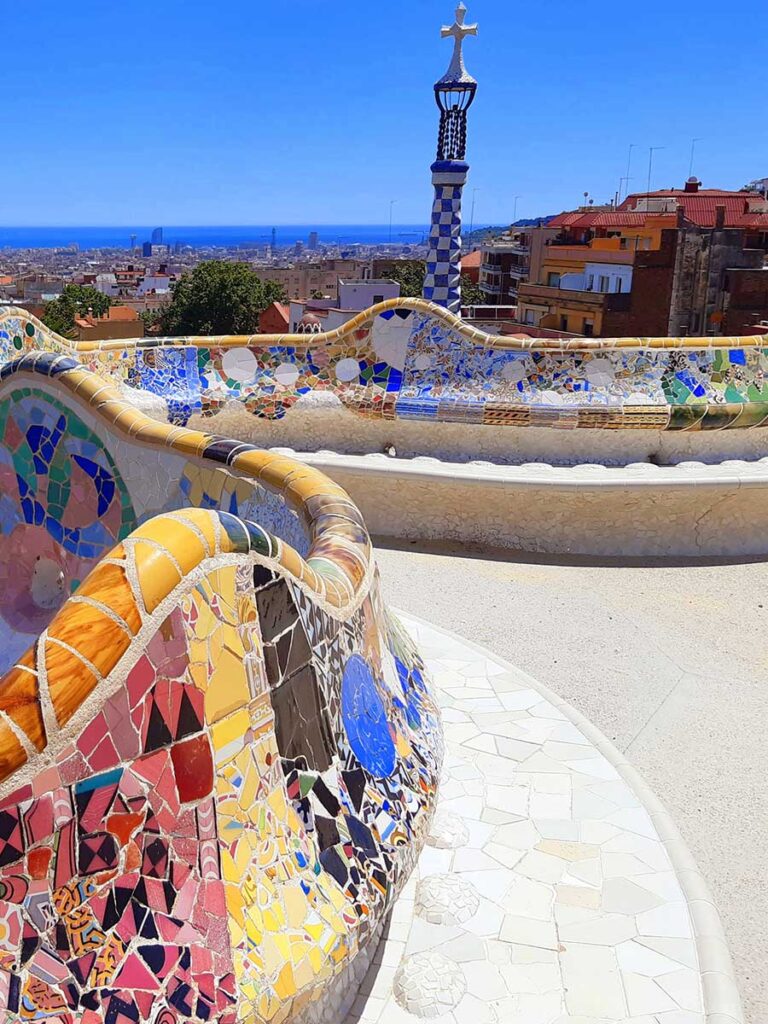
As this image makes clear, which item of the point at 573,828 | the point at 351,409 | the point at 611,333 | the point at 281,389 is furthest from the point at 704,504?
the point at 611,333

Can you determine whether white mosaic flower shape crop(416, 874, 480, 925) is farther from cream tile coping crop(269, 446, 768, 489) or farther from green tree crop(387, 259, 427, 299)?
green tree crop(387, 259, 427, 299)

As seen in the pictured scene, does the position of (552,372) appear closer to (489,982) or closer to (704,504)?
(704,504)

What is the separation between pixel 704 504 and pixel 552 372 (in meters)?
1.55

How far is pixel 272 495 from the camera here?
3.02 meters

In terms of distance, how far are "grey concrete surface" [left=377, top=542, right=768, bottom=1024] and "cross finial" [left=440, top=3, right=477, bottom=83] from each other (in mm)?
6295

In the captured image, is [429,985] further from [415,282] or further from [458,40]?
[415,282]

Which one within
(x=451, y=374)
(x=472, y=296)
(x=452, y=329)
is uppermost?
(x=472, y=296)

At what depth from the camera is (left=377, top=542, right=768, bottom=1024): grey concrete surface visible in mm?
3395

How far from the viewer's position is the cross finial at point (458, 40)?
33.1 ft

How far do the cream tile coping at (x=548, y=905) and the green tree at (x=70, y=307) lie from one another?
1489 inches

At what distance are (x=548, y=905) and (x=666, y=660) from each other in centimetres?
232

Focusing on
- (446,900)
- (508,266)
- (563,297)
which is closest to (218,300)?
(563,297)

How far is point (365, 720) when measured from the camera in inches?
95.7

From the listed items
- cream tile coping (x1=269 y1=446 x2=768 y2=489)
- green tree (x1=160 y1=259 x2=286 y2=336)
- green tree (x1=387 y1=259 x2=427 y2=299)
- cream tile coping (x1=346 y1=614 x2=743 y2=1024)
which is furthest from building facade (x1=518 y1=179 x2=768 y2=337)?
cream tile coping (x1=346 y1=614 x2=743 y2=1024)
